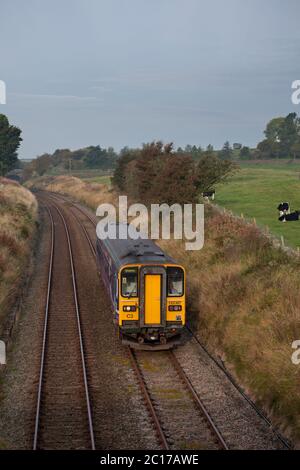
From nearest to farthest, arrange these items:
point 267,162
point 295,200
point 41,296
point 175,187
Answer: point 41,296 → point 175,187 → point 295,200 → point 267,162

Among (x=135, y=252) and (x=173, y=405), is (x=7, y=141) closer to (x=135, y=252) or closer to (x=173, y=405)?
(x=135, y=252)

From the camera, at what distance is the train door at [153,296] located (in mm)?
16078

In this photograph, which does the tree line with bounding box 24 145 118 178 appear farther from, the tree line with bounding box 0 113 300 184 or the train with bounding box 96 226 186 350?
the train with bounding box 96 226 186 350

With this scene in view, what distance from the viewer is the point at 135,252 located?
57.2 ft

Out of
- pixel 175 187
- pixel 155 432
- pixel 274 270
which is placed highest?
pixel 175 187

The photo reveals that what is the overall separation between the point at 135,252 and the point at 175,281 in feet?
6.15

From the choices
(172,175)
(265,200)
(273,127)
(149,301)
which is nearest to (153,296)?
(149,301)

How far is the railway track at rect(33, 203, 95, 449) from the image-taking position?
11.7 meters

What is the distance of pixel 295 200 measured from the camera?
48.9 metres

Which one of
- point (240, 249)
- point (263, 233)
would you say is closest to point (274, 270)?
point (240, 249)

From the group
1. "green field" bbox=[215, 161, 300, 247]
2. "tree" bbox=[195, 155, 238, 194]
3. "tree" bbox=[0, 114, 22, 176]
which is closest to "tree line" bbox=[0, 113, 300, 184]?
"tree" bbox=[0, 114, 22, 176]

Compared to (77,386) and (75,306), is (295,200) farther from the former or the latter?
(77,386)

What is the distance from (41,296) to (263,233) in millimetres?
10948

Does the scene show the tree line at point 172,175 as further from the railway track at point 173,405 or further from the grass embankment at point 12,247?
the railway track at point 173,405
